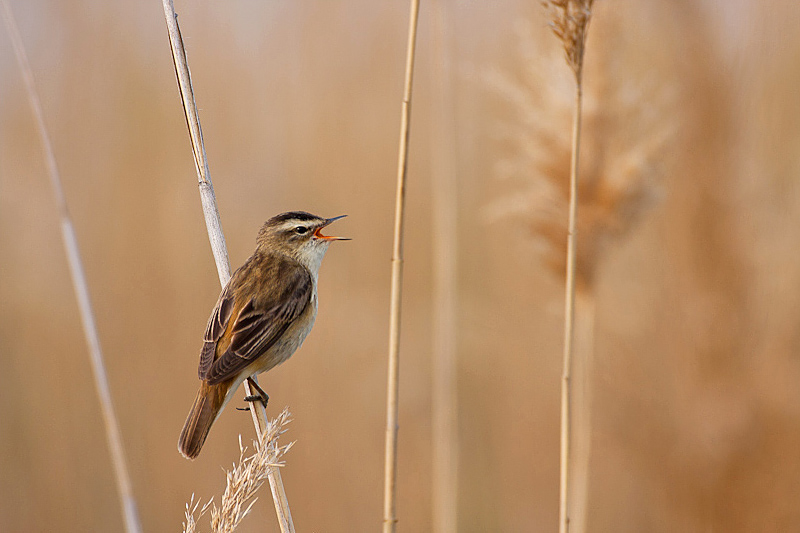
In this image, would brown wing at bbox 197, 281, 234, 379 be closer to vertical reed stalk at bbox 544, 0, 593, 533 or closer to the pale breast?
the pale breast

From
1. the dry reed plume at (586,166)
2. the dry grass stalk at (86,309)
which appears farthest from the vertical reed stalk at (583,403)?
the dry grass stalk at (86,309)

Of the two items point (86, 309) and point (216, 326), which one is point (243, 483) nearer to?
point (86, 309)

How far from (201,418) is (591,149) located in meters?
1.86

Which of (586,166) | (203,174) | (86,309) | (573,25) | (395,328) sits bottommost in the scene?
(395,328)

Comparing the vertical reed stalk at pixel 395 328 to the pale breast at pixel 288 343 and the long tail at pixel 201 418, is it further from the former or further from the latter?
the pale breast at pixel 288 343

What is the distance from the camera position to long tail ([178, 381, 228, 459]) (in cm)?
224

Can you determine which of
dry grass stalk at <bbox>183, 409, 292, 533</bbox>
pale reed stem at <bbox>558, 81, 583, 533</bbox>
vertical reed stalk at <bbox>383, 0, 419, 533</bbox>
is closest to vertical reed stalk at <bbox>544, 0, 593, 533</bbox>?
pale reed stem at <bbox>558, 81, 583, 533</bbox>

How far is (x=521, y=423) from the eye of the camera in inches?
198

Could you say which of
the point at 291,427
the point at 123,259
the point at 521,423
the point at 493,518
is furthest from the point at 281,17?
the point at 493,518

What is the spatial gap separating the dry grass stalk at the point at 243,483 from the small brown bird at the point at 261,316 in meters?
0.47

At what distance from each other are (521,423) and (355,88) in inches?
109

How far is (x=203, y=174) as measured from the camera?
225 centimetres

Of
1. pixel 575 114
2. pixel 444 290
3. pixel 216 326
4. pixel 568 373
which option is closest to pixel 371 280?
pixel 444 290

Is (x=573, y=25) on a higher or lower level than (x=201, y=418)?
higher
